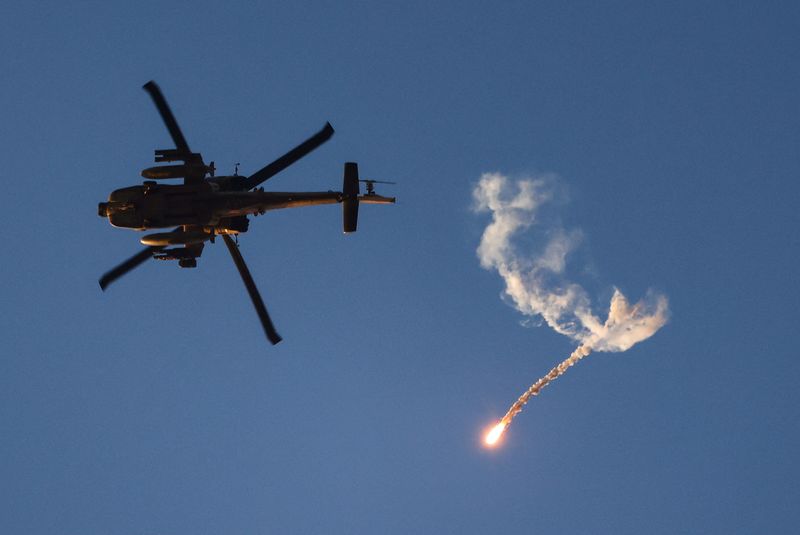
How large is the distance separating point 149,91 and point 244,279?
28.4 ft

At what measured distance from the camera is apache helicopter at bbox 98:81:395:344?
41531 millimetres

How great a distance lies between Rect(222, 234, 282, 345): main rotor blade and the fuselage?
140 centimetres

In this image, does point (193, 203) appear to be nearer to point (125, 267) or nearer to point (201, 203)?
point (201, 203)

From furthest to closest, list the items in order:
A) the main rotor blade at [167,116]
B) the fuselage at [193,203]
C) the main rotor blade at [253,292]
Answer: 1. the main rotor blade at [253,292]
2. the fuselage at [193,203]
3. the main rotor blade at [167,116]

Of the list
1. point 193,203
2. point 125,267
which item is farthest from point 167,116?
point 125,267

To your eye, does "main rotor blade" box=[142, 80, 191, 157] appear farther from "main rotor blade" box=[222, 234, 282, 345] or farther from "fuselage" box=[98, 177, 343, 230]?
"main rotor blade" box=[222, 234, 282, 345]

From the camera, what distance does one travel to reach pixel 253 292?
1678 inches

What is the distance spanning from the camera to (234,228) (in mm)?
42938

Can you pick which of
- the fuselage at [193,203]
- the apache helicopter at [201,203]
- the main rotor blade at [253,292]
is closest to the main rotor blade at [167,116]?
the apache helicopter at [201,203]

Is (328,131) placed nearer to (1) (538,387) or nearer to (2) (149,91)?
(2) (149,91)

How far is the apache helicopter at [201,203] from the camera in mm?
41531

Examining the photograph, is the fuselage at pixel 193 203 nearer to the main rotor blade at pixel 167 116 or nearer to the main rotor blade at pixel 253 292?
the main rotor blade at pixel 253 292

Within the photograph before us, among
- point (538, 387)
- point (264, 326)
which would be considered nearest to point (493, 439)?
point (538, 387)

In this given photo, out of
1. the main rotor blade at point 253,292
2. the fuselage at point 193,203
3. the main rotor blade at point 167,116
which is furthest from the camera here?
the main rotor blade at point 253,292
